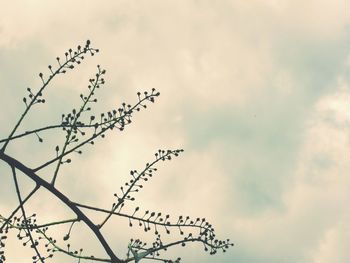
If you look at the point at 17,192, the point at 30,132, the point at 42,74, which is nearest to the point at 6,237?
the point at 17,192

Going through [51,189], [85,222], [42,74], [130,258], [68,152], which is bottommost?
[130,258]

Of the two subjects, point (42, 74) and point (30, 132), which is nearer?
point (30, 132)

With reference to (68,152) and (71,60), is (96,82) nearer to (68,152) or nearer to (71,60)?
(71,60)

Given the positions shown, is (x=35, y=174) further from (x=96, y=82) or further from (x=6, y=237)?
(x=96, y=82)

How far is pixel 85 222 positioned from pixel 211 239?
2073 millimetres

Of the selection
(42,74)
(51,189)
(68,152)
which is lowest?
(51,189)

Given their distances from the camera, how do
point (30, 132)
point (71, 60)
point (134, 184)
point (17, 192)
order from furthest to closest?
1. point (71, 60)
2. point (134, 184)
3. point (30, 132)
4. point (17, 192)

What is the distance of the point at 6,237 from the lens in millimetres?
7762

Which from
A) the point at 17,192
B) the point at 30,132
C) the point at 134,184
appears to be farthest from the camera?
the point at 134,184

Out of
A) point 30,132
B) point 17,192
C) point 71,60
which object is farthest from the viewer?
point 71,60

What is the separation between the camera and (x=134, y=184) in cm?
783

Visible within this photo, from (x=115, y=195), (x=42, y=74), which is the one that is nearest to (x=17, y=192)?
(x=115, y=195)

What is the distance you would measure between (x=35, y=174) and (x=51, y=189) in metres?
0.34

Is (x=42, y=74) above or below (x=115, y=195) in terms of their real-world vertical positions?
above
